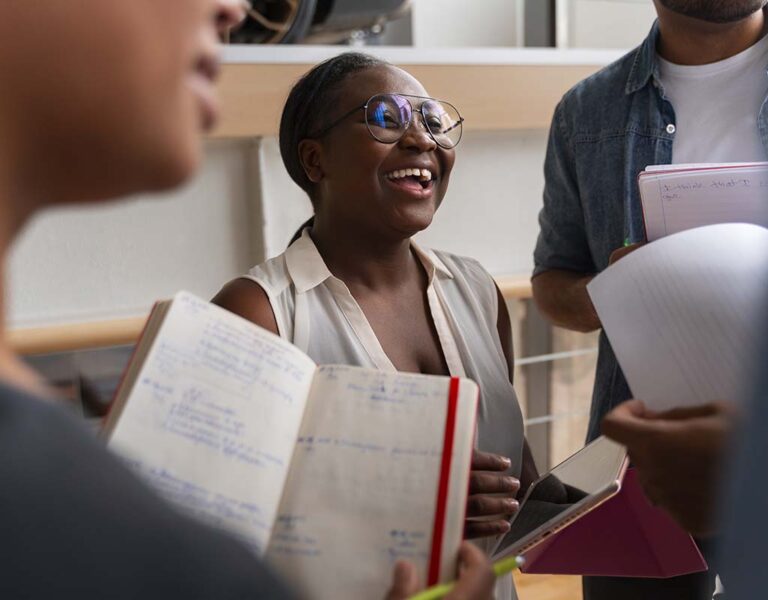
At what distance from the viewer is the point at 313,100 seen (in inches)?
54.5

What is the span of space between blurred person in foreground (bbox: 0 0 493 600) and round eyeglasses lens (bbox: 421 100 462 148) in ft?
2.49

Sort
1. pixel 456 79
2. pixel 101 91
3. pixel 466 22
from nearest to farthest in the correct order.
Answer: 1. pixel 101 91
2. pixel 456 79
3. pixel 466 22

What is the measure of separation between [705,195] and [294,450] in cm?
62

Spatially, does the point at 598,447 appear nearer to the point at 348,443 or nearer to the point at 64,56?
the point at 348,443

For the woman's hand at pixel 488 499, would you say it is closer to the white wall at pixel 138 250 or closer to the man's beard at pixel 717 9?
the man's beard at pixel 717 9

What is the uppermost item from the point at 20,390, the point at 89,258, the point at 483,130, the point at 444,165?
the point at 20,390

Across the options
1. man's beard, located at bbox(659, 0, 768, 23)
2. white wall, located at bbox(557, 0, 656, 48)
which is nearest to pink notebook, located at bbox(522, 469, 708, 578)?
man's beard, located at bbox(659, 0, 768, 23)

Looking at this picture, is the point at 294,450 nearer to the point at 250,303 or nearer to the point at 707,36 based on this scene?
the point at 250,303

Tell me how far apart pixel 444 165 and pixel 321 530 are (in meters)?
0.74

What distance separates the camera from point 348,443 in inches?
32.8

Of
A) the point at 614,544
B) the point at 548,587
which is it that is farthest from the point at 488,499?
the point at 548,587

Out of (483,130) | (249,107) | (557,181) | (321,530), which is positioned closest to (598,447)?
(321,530)

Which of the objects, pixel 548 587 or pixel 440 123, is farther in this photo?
pixel 548 587

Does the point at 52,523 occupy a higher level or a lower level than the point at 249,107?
higher
